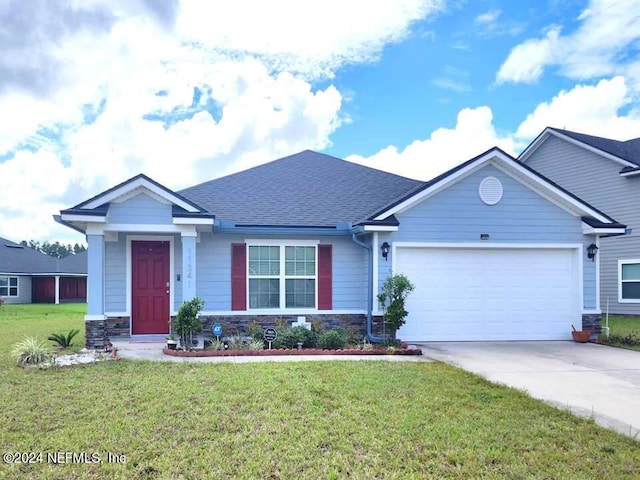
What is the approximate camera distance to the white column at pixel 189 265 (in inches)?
383

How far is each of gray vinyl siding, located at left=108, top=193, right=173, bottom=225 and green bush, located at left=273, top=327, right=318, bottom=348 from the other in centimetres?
329

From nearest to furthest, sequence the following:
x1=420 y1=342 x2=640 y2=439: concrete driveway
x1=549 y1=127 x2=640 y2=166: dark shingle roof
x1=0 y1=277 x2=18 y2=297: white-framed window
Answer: x1=420 y1=342 x2=640 y2=439: concrete driveway < x1=549 y1=127 x2=640 y2=166: dark shingle roof < x1=0 y1=277 x2=18 y2=297: white-framed window

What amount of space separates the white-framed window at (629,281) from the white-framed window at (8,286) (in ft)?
110

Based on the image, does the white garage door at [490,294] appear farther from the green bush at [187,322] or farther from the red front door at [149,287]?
the red front door at [149,287]

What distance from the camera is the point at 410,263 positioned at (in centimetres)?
1083

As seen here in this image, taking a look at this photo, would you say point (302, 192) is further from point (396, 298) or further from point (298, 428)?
point (298, 428)

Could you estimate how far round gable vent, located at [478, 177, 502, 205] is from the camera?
11.0m

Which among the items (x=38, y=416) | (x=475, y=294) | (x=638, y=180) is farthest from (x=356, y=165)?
(x=38, y=416)

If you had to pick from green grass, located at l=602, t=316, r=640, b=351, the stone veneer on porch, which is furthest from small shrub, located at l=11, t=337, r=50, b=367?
green grass, located at l=602, t=316, r=640, b=351

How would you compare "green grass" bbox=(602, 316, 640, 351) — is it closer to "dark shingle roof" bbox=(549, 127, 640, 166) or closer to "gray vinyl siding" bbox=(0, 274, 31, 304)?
"dark shingle roof" bbox=(549, 127, 640, 166)

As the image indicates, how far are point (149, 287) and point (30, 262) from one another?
87.0 ft

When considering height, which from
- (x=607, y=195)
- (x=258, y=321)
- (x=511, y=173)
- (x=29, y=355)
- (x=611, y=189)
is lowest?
(x=29, y=355)

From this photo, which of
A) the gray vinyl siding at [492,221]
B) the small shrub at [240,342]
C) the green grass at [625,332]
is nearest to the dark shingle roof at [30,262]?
the small shrub at [240,342]

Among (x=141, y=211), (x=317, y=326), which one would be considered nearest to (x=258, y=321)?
(x=317, y=326)
